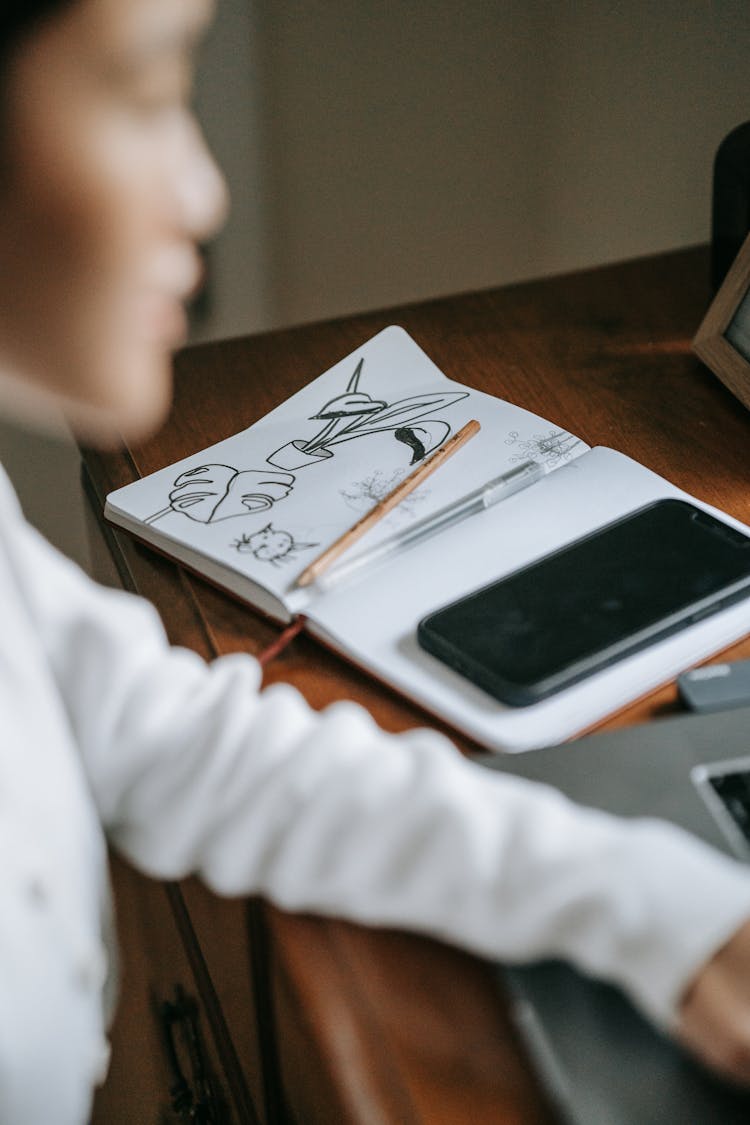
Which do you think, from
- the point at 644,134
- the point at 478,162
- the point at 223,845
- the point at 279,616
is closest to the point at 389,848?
the point at 223,845

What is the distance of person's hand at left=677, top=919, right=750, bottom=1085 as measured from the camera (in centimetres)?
32

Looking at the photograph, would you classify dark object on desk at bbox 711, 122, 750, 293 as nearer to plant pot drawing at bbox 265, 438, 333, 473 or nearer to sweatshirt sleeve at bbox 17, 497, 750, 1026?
plant pot drawing at bbox 265, 438, 333, 473

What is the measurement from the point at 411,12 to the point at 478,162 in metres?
0.17

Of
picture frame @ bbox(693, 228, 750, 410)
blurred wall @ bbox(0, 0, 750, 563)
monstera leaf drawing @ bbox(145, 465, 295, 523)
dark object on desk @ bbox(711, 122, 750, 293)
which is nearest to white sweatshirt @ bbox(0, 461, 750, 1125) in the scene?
monstera leaf drawing @ bbox(145, 465, 295, 523)

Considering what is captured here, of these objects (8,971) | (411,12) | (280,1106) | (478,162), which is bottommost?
(280,1106)

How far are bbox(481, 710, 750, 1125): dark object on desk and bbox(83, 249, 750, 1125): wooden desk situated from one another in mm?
14

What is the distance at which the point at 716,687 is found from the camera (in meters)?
0.47

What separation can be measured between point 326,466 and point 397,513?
66 mm

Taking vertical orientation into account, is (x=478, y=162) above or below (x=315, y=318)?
above

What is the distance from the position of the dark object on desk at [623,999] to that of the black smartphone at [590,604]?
4cm

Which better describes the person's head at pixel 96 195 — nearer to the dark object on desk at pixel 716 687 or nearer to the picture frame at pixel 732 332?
the dark object on desk at pixel 716 687

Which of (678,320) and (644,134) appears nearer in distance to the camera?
(678,320)

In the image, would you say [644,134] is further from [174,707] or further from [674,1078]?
[674,1078]

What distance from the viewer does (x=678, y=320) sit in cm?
79
